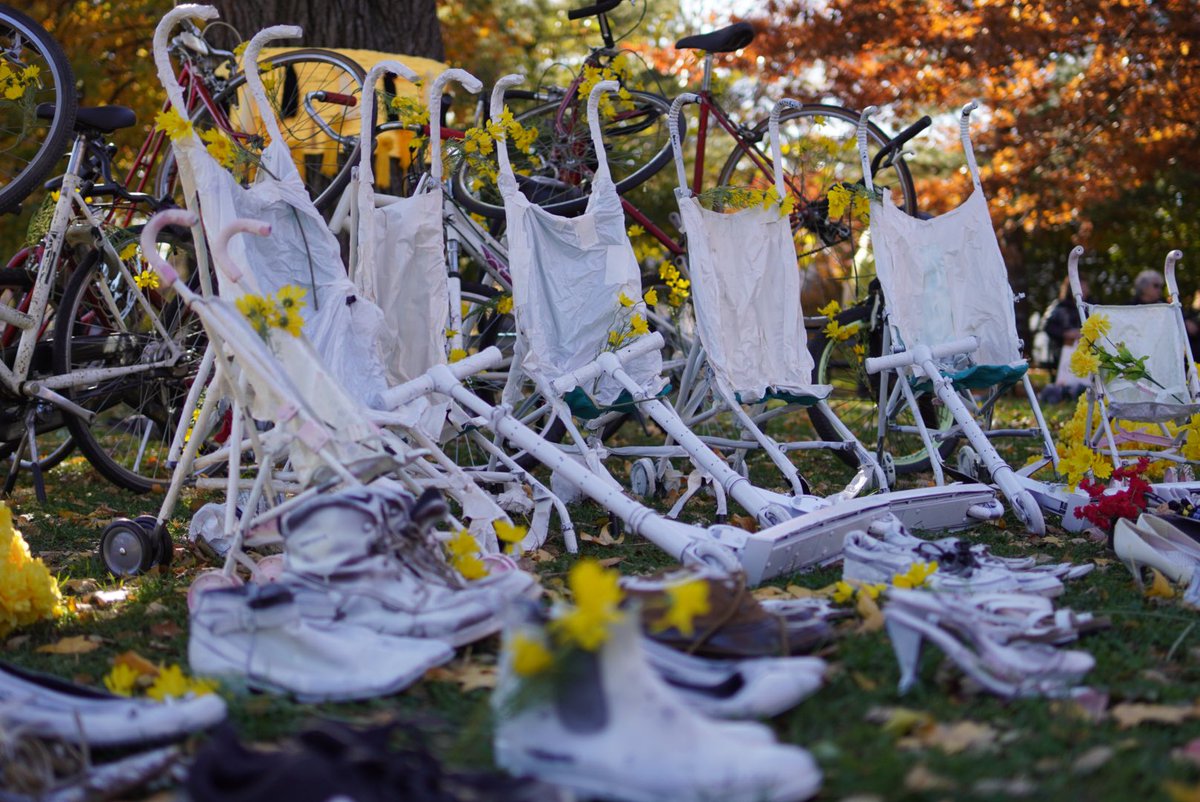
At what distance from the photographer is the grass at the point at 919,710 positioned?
1.90 m

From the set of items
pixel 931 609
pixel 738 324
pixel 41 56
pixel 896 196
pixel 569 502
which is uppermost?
pixel 41 56

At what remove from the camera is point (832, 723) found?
7.13 feet

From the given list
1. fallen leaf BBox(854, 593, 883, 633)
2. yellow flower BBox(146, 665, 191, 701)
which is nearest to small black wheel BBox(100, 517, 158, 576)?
yellow flower BBox(146, 665, 191, 701)

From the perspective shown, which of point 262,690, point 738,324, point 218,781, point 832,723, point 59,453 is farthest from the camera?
point 59,453

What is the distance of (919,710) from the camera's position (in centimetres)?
224

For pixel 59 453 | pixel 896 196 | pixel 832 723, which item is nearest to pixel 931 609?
pixel 832 723

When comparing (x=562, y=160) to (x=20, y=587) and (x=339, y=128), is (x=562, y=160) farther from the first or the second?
(x=20, y=587)

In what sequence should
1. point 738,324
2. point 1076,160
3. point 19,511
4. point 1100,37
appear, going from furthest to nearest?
point 1076,160 → point 1100,37 → point 19,511 → point 738,324

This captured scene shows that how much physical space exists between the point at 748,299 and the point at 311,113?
214 cm

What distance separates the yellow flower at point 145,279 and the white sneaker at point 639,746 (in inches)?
139

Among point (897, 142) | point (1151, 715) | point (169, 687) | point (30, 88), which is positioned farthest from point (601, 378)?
point (30, 88)

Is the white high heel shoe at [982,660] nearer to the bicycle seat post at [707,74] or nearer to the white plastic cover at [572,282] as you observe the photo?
the white plastic cover at [572,282]

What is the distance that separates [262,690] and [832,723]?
113 cm

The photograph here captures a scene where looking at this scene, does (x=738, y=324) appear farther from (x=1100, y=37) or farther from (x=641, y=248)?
(x=1100, y=37)
